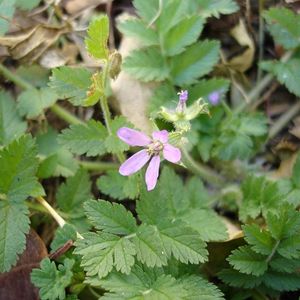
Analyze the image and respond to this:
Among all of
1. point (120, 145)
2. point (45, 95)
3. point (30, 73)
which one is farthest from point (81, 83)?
point (30, 73)

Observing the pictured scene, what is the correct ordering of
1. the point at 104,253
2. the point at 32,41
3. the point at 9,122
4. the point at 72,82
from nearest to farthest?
the point at 104,253 < the point at 72,82 < the point at 9,122 < the point at 32,41

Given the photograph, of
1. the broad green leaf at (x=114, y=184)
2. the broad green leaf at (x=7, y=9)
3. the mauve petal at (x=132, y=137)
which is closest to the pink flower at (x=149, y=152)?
the mauve petal at (x=132, y=137)

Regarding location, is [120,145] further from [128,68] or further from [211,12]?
[211,12]

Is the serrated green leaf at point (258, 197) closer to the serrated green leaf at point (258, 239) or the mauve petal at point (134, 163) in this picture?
the serrated green leaf at point (258, 239)

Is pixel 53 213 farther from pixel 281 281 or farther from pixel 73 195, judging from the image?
pixel 281 281

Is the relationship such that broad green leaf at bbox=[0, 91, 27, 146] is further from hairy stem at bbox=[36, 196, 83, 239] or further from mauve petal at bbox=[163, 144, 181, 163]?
mauve petal at bbox=[163, 144, 181, 163]

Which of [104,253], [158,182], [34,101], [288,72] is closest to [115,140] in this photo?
[158,182]
